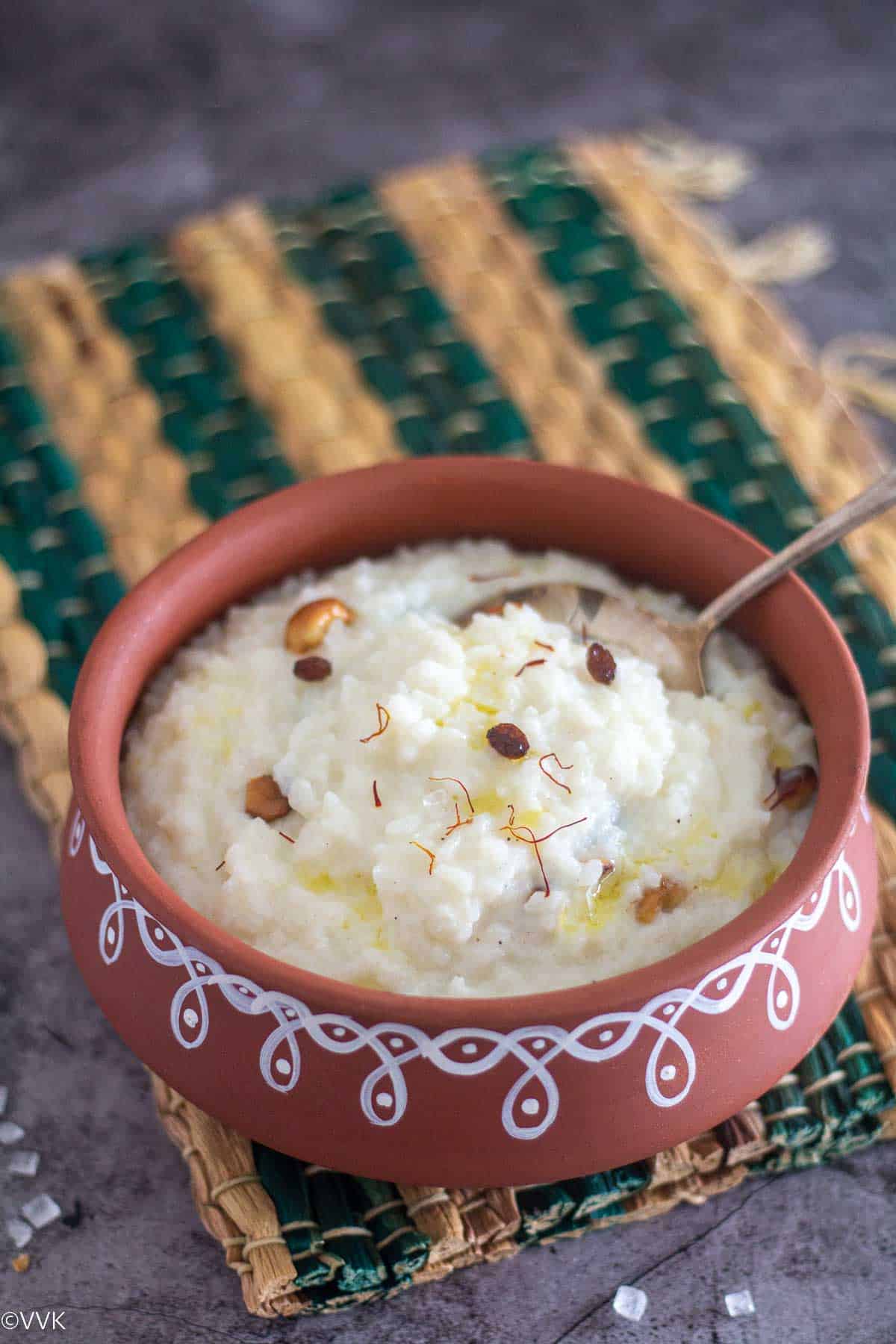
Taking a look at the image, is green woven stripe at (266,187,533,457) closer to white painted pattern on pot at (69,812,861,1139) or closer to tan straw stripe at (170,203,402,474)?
tan straw stripe at (170,203,402,474)

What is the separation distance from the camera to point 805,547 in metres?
2.51

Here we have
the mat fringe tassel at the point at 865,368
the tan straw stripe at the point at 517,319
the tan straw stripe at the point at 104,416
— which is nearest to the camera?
the tan straw stripe at the point at 104,416

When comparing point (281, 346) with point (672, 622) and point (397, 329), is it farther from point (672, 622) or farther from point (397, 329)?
point (672, 622)

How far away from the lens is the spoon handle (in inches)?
98.2

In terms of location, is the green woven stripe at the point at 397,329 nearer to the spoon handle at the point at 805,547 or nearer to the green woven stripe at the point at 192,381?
the green woven stripe at the point at 192,381

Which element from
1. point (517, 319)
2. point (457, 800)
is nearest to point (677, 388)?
point (517, 319)

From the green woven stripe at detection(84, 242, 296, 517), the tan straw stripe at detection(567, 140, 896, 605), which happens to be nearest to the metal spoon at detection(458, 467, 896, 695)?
the tan straw stripe at detection(567, 140, 896, 605)

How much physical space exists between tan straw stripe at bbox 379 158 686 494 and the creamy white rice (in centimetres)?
100

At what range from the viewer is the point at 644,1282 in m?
2.28

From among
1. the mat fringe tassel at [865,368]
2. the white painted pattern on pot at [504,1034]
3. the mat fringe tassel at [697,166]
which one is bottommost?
the white painted pattern on pot at [504,1034]

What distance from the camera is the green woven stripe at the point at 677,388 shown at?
307 centimetres

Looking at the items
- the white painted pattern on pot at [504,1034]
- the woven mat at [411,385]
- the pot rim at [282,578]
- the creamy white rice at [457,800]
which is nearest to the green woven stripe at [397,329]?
the woven mat at [411,385]

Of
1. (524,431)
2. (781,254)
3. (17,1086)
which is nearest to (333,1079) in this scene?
(17,1086)

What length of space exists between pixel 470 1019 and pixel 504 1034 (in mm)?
56
